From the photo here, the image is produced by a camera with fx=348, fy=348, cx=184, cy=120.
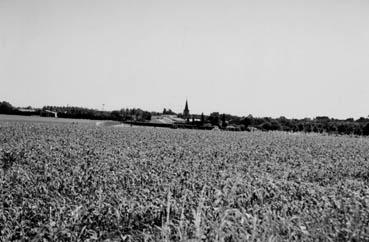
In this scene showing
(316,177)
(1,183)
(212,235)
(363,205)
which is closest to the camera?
(212,235)

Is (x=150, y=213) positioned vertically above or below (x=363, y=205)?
below

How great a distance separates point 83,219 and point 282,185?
4024 mm

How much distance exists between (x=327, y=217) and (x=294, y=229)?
793 millimetres

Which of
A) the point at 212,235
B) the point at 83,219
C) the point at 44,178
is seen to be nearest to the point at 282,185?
the point at 212,235

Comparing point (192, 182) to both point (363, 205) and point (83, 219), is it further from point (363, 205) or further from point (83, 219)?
point (363, 205)

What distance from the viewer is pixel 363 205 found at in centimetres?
470

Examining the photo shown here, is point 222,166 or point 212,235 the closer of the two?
point 212,235

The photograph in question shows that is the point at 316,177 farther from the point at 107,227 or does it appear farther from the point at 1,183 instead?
the point at 1,183

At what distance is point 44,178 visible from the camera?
7328 mm

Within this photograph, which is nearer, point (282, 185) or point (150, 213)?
point (150, 213)

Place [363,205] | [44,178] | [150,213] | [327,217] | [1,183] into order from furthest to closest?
[44,178] < [1,183] < [150,213] < [363,205] < [327,217]

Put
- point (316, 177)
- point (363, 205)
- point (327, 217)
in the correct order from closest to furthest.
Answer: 1. point (327, 217)
2. point (363, 205)
3. point (316, 177)

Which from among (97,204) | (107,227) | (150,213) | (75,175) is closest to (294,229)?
(150,213)

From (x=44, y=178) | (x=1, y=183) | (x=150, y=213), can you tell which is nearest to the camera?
(x=150, y=213)
